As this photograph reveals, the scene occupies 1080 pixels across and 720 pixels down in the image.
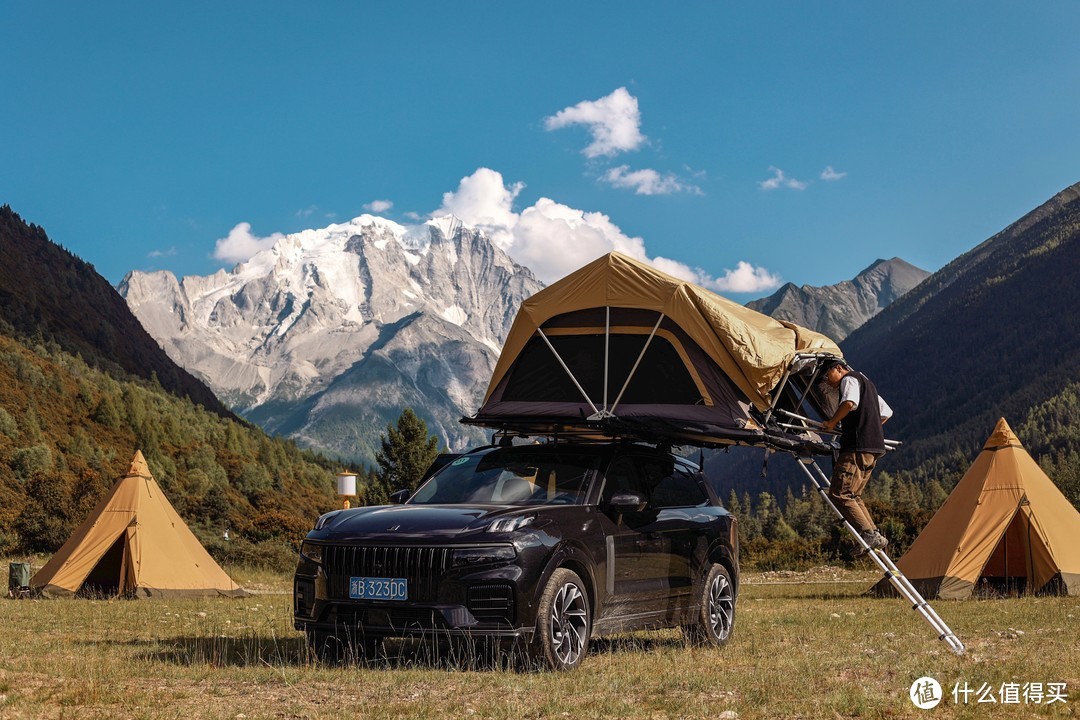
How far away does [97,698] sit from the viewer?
284 inches

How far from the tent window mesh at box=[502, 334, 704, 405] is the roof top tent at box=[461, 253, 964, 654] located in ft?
0.04

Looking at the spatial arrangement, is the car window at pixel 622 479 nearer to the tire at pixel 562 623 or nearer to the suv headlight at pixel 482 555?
the tire at pixel 562 623

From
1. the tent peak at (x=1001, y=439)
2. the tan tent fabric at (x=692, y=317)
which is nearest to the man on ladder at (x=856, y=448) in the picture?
the tan tent fabric at (x=692, y=317)

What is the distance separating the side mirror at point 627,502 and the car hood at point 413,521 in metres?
0.93

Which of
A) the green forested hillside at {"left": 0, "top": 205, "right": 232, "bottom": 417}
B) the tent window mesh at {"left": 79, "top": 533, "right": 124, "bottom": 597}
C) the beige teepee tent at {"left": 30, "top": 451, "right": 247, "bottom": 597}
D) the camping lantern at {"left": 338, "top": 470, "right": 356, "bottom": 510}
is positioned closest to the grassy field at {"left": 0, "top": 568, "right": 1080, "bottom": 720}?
the beige teepee tent at {"left": 30, "top": 451, "right": 247, "bottom": 597}

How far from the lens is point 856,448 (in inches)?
452

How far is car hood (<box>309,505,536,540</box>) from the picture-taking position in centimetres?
905

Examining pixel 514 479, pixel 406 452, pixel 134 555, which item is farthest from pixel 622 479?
pixel 406 452

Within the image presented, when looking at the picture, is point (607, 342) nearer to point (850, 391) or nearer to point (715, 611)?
point (850, 391)

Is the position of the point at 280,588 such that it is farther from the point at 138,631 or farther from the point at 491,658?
the point at 491,658

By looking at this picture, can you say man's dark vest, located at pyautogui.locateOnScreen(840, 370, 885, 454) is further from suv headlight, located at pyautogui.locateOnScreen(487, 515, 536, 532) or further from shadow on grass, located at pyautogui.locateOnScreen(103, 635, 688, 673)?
suv headlight, located at pyautogui.locateOnScreen(487, 515, 536, 532)

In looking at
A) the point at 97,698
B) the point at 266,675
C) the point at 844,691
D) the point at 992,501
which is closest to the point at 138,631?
the point at 266,675

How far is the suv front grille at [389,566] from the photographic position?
349 inches

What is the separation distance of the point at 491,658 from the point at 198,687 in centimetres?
227
